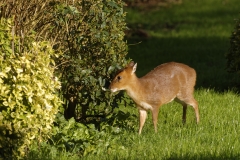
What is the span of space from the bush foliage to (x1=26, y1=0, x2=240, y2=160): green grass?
603 mm

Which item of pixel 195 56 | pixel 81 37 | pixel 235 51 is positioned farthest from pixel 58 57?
pixel 195 56

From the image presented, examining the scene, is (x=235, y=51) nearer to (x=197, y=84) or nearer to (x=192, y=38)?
(x=197, y=84)

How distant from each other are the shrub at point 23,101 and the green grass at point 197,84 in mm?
532

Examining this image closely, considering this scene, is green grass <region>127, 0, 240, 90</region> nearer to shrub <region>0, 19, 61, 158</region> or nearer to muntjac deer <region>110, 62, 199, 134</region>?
muntjac deer <region>110, 62, 199, 134</region>

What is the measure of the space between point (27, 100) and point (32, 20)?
149cm

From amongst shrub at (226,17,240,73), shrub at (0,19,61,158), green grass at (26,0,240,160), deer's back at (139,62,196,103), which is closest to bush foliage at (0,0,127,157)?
shrub at (0,19,61,158)

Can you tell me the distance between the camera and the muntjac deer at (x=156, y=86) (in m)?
8.66

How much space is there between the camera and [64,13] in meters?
8.07

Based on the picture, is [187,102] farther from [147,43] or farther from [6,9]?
[147,43]

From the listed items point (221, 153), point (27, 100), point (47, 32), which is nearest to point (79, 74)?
point (47, 32)

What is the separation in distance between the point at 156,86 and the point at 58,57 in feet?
4.58

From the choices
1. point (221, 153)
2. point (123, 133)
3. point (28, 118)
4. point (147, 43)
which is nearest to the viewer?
point (28, 118)

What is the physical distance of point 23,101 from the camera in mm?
7109

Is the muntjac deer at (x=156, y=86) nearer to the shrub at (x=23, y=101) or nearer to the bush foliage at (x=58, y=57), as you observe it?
the bush foliage at (x=58, y=57)
